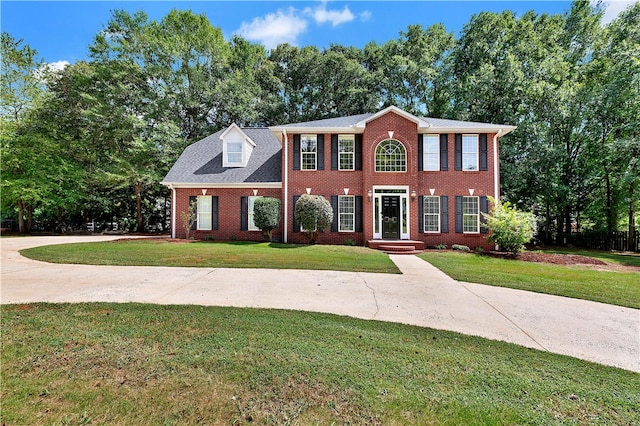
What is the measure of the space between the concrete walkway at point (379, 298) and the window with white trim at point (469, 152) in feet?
28.6

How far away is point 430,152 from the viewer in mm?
15078

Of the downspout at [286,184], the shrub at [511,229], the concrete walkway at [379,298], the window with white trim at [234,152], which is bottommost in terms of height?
the concrete walkway at [379,298]

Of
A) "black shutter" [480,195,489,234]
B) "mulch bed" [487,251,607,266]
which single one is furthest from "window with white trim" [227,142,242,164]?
"mulch bed" [487,251,607,266]

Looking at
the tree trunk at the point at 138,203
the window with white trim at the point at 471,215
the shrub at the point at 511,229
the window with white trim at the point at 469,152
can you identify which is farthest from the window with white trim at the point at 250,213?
the tree trunk at the point at 138,203

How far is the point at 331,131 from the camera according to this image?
49.5 ft

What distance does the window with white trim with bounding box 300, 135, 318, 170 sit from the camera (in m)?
15.3

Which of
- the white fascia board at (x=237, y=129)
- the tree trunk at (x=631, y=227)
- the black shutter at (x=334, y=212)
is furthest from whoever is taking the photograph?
the white fascia board at (x=237, y=129)

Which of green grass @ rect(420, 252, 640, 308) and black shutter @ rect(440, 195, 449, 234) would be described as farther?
black shutter @ rect(440, 195, 449, 234)

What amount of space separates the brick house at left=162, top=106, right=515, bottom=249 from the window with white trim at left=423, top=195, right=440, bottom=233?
0.05 m

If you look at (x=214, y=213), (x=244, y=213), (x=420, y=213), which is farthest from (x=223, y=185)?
(x=420, y=213)

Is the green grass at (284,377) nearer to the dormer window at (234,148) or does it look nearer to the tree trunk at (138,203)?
the dormer window at (234,148)

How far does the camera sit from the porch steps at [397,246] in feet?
43.4

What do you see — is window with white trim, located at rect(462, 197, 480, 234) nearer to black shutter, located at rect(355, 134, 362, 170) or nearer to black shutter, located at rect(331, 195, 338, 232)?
black shutter, located at rect(355, 134, 362, 170)

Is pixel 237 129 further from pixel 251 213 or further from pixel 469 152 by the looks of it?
pixel 469 152
